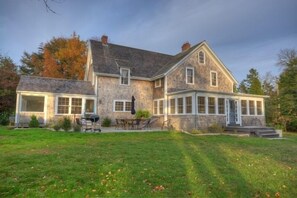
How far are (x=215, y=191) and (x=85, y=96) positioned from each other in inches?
626

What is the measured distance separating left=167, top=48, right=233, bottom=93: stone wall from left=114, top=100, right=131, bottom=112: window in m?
4.20

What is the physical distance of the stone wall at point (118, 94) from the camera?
18.6m

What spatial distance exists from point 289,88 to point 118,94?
19.1 metres

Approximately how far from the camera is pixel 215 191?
3914 mm

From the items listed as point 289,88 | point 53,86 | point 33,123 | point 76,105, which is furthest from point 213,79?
point 33,123

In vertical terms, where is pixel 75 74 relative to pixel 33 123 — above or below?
above

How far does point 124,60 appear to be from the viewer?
69.2ft

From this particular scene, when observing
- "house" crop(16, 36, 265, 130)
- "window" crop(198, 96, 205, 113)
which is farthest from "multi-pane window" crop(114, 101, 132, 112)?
"window" crop(198, 96, 205, 113)

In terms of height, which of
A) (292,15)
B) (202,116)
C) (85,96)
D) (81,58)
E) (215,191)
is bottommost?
(215,191)

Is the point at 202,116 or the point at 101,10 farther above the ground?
the point at 101,10

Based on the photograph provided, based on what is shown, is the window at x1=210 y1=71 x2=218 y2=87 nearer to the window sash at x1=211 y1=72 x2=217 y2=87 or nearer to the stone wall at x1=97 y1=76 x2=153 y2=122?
the window sash at x1=211 y1=72 x2=217 y2=87

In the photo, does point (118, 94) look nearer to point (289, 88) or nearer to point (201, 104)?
point (201, 104)

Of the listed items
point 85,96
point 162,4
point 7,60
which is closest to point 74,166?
point 162,4

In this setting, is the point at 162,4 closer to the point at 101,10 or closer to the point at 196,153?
the point at 101,10
